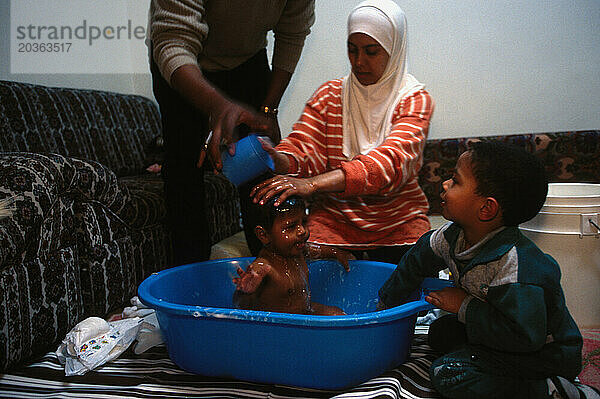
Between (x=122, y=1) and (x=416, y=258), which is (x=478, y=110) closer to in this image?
(x=416, y=258)

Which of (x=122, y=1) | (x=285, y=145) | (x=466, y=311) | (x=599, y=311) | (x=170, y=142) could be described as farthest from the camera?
(x=122, y=1)

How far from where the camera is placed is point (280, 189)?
3.61 feet

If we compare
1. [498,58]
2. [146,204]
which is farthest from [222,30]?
[498,58]

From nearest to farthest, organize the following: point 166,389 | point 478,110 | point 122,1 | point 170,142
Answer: point 166,389 → point 170,142 → point 478,110 → point 122,1

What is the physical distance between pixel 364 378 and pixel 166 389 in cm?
43

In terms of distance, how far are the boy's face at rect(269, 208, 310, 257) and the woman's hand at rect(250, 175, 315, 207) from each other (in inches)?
2.2

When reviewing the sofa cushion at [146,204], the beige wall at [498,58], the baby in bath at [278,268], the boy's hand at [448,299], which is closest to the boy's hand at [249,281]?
the baby in bath at [278,268]

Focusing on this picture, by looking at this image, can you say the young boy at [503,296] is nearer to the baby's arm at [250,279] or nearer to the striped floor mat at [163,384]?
the striped floor mat at [163,384]

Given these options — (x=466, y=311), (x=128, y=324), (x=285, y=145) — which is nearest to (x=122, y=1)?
(x=285, y=145)

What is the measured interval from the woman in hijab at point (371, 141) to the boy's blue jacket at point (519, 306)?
39cm

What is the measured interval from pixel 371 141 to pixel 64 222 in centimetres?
92

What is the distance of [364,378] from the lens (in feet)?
3.46

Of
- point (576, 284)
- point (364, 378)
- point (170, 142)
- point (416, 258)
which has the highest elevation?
point (170, 142)

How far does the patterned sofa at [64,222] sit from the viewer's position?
1.18m
